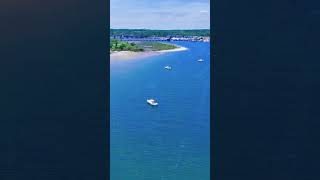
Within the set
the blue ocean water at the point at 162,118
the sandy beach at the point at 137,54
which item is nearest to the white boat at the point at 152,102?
the blue ocean water at the point at 162,118

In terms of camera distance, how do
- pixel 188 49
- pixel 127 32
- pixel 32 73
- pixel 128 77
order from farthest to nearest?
pixel 128 77 → pixel 188 49 → pixel 127 32 → pixel 32 73

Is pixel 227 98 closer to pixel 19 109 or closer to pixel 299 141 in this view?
pixel 299 141

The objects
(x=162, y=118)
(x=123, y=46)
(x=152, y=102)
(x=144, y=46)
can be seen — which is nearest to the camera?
(x=123, y=46)

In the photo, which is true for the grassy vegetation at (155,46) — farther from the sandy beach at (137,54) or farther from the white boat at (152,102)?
the white boat at (152,102)

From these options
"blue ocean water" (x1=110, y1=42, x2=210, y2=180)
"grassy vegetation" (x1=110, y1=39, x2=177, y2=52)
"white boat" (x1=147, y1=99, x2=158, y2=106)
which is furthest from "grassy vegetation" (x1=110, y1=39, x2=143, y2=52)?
"white boat" (x1=147, y1=99, x2=158, y2=106)

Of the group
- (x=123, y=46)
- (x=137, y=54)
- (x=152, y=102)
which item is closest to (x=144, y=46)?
(x=137, y=54)

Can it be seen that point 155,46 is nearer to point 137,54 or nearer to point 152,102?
point 137,54

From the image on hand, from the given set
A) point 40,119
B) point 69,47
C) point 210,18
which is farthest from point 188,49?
point 40,119
